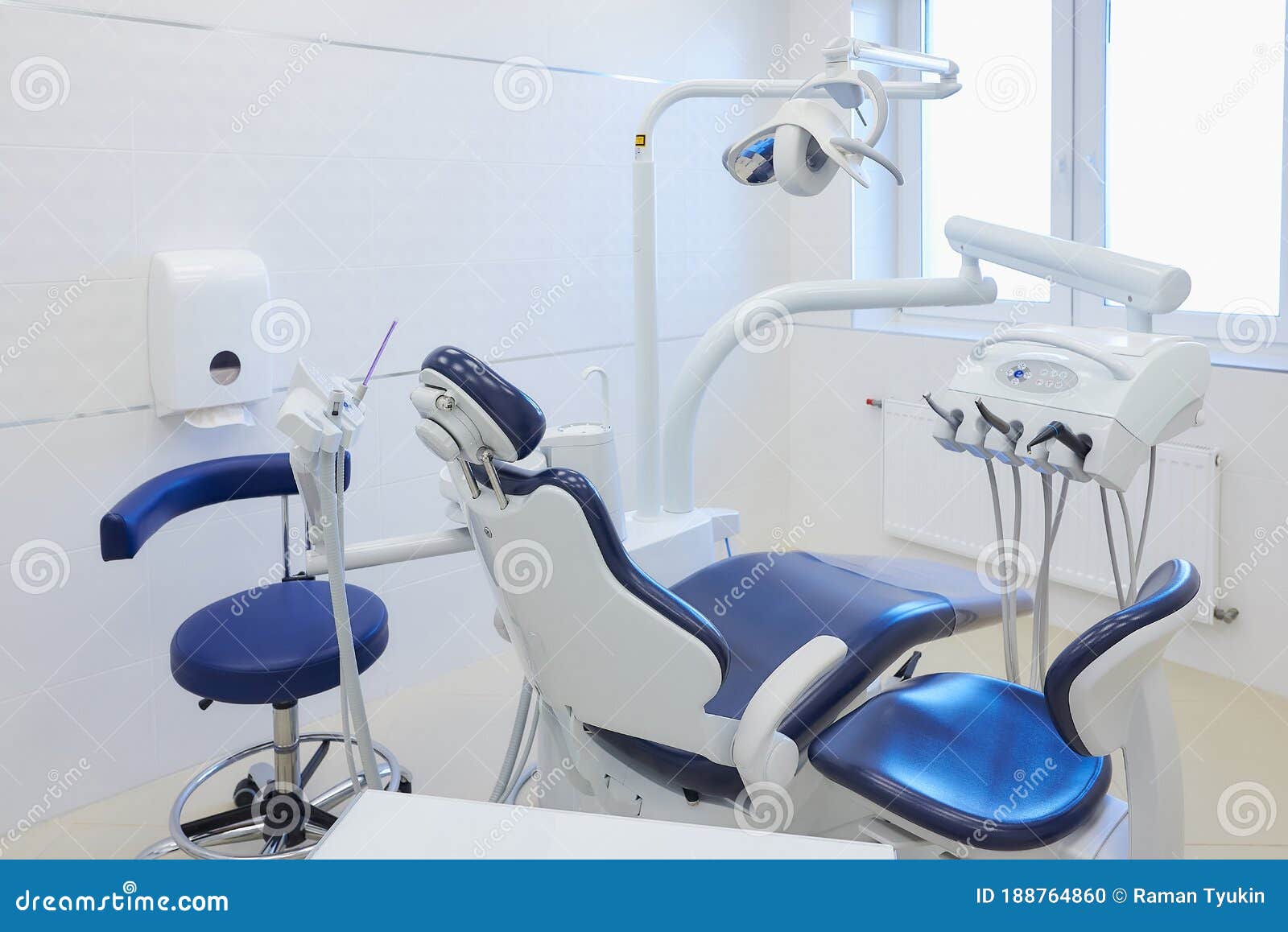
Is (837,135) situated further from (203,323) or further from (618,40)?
(618,40)

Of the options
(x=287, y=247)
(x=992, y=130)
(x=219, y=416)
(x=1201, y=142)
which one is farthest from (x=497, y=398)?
(x=992, y=130)

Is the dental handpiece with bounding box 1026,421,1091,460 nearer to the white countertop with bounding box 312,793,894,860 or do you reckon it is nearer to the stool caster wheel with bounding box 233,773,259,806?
the white countertop with bounding box 312,793,894,860

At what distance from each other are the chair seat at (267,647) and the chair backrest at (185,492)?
7.9 inches

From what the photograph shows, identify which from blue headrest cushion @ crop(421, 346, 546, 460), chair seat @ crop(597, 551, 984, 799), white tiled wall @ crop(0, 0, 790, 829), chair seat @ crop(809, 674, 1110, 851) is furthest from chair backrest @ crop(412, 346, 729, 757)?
white tiled wall @ crop(0, 0, 790, 829)

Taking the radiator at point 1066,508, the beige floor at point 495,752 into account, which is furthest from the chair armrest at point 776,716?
the radiator at point 1066,508

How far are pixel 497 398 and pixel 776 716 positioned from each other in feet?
1.94

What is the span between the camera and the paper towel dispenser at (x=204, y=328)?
2434mm

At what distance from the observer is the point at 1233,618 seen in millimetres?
2934

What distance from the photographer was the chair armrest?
159 centimetres

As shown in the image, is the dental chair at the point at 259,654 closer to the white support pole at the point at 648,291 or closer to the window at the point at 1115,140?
the white support pole at the point at 648,291

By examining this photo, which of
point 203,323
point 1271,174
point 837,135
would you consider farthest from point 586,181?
point 1271,174

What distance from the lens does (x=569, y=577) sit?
159cm

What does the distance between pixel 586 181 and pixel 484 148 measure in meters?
0.36

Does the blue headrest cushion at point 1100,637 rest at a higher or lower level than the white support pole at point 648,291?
lower
